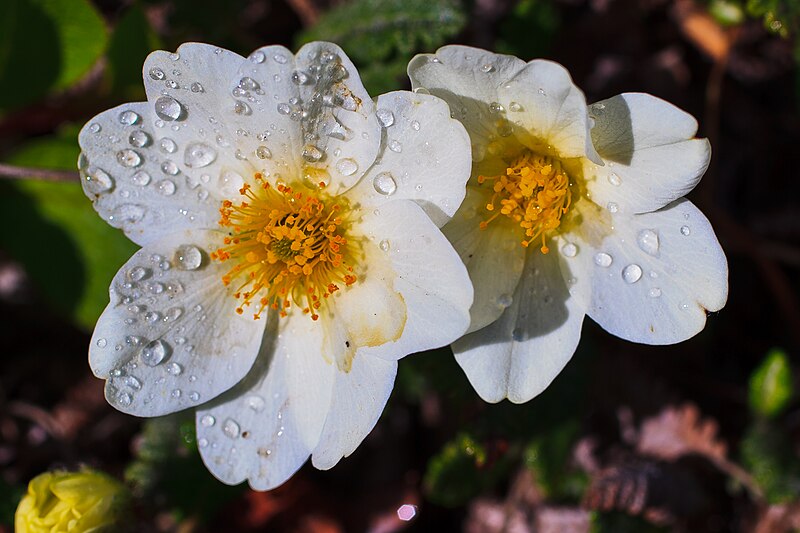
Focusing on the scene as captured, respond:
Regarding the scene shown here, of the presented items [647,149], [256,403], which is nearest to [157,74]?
[256,403]

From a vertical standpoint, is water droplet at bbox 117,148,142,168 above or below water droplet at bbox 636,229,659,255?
above

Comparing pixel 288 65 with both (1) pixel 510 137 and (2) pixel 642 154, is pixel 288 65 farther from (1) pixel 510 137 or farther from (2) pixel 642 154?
(2) pixel 642 154

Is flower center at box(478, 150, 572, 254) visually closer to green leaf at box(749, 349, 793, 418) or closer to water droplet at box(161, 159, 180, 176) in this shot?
water droplet at box(161, 159, 180, 176)

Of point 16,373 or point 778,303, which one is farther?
point 16,373

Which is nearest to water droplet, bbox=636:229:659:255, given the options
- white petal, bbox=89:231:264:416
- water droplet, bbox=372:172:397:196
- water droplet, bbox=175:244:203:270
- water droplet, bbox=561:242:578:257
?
water droplet, bbox=561:242:578:257

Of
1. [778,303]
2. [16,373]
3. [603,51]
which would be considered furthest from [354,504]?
[603,51]

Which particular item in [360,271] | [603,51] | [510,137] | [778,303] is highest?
[510,137]

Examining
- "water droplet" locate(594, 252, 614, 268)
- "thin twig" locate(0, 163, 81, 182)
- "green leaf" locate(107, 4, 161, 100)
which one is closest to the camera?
"water droplet" locate(594, 252, 614, 268)
